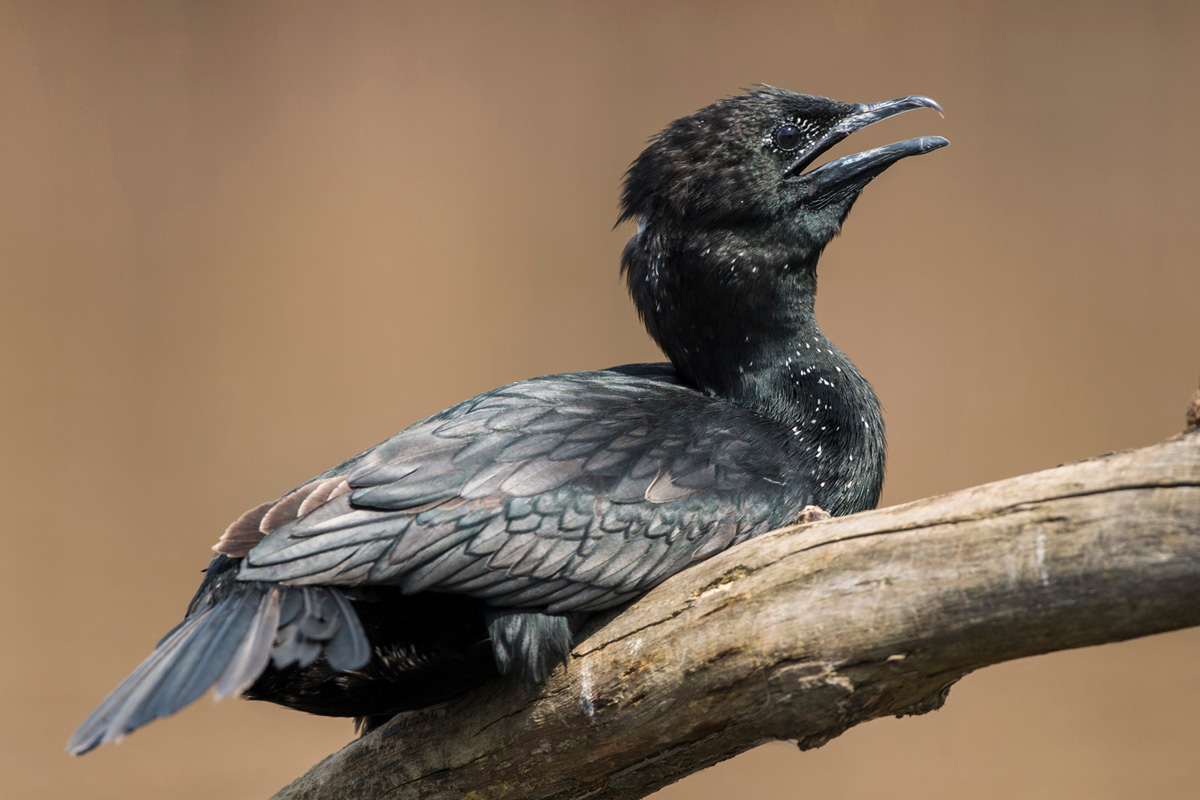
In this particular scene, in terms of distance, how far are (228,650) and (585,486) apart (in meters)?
0.66

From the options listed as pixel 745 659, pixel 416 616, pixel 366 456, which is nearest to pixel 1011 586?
pixel 745 659

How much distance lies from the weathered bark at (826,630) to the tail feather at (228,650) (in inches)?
13.9

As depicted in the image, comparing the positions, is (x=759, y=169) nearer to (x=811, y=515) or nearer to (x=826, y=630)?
(x=811, y=515)

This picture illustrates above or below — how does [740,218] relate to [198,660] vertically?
above

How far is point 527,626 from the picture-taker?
191cm

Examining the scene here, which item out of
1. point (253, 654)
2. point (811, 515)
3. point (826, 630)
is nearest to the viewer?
point (826, 630)

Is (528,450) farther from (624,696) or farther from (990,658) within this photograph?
(990,658)

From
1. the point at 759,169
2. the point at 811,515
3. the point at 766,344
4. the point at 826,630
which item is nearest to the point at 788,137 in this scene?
the point at 759,169

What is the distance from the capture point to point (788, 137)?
2.45m

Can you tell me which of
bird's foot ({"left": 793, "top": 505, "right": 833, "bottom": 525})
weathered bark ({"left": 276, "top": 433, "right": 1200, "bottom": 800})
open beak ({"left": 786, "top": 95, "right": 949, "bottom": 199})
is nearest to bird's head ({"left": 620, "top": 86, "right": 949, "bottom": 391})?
open beak ({"left": 786, "top": 95, "right": 949, "bottom": 199})

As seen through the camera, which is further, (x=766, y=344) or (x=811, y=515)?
(x=766, y=344)

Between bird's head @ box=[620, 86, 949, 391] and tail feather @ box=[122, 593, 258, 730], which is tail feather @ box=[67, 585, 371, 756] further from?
bird's head @ box=[620, 86, 949, 391]

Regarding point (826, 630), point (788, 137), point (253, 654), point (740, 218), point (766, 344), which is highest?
point (788, 137)

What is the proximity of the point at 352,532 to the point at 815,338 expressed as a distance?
1.16 meters
